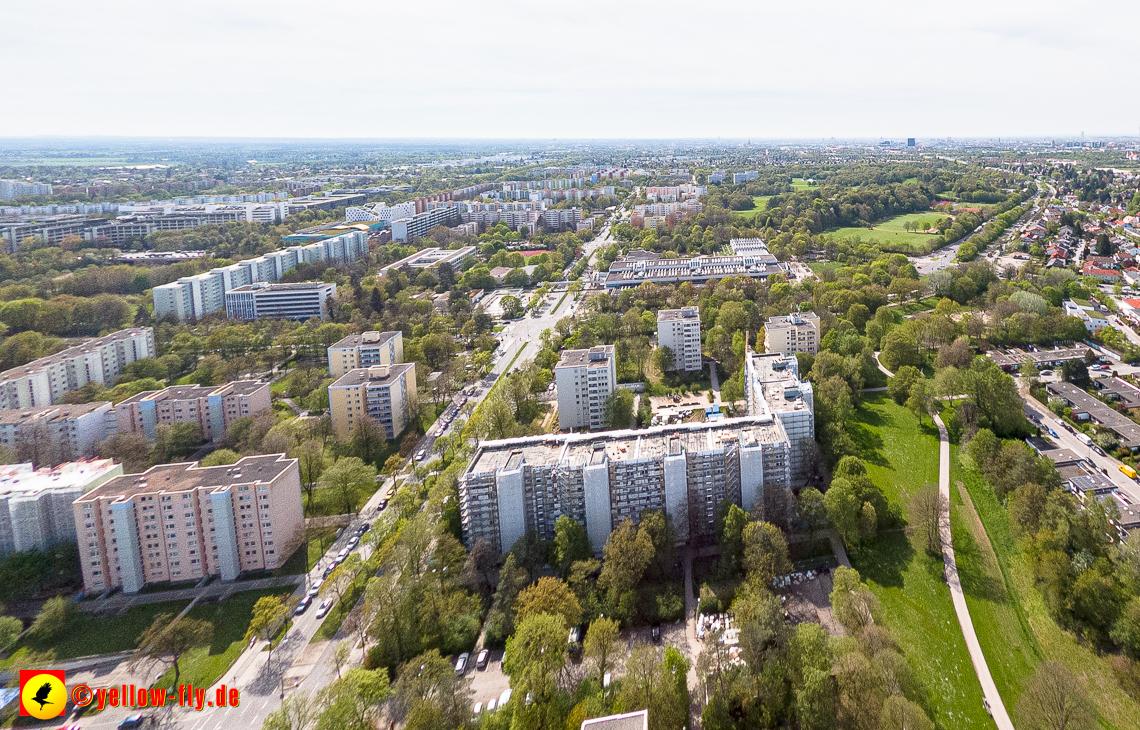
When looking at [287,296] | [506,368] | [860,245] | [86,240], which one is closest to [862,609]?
[506,368]

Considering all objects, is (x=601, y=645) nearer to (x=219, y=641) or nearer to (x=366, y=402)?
(x=219, y=641)

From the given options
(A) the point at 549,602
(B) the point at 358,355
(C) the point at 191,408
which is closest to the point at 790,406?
(A) the point at 549,602

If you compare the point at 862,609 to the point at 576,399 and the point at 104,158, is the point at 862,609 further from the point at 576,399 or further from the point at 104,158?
the point at 104,158

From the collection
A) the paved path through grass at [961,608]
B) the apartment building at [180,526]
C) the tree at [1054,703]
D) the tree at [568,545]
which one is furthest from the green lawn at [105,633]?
the tree at [1054,703]

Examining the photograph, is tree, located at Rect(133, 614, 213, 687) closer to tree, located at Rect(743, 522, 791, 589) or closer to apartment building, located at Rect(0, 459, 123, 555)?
apartment building, located at Rect(0, 459, 123, 555)

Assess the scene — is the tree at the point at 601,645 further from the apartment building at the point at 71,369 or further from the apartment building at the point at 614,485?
the apartment building at the point at 71,369
